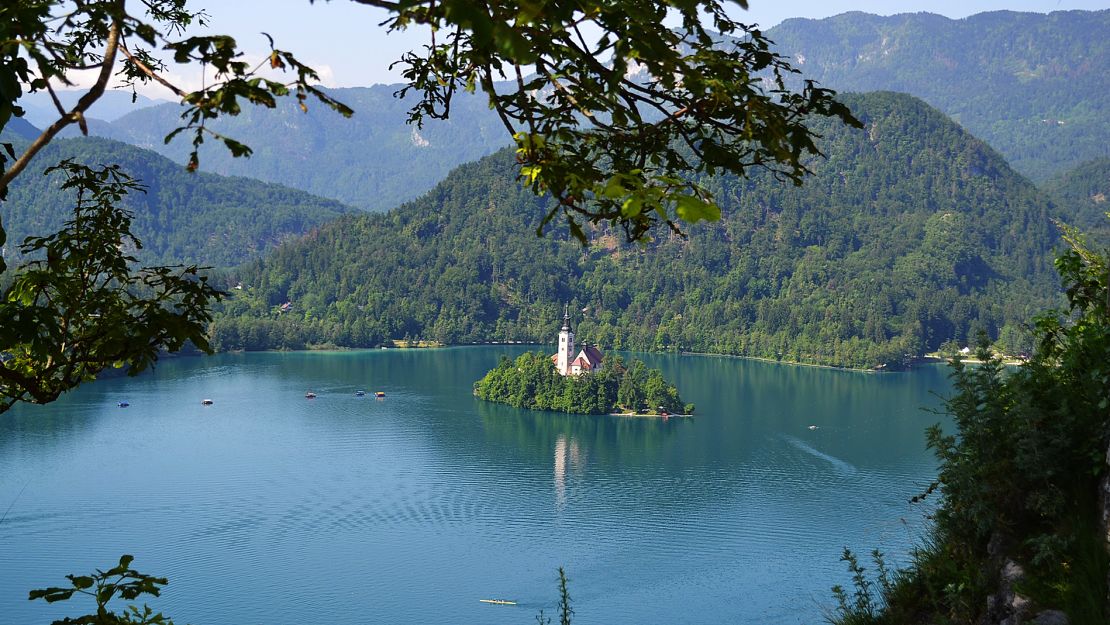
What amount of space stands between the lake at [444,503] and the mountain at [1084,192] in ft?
273

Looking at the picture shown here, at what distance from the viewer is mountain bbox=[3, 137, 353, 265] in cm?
13175

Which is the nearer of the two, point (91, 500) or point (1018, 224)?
point (91, 500)

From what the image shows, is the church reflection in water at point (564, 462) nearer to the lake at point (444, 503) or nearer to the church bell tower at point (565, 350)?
the lake at point (444, 503)

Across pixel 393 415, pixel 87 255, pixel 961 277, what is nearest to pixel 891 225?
pixel 961 277

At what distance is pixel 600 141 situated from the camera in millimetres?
2863

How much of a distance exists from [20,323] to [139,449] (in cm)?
3920

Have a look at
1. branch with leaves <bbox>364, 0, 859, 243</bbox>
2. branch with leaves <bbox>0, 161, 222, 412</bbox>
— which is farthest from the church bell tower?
branch with leaves <bbox>364, 0, 859, 243</bbox>

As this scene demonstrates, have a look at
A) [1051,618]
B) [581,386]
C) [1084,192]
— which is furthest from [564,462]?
[1084,192]

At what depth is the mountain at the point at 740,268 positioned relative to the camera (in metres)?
86.0

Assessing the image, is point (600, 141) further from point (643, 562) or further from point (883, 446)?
point (883, 446)

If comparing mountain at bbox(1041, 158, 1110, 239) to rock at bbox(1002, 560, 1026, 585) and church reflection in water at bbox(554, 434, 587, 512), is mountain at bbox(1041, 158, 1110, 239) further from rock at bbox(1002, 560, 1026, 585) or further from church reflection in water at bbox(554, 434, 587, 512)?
rock at bbox(1002, 560, 1026, 585)

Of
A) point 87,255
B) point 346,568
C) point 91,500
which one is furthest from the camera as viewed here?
point 91,500

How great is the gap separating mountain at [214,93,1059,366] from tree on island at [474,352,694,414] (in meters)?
26.5

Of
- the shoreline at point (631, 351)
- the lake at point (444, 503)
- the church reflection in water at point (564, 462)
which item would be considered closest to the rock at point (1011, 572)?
the lake at point (444, 503)
